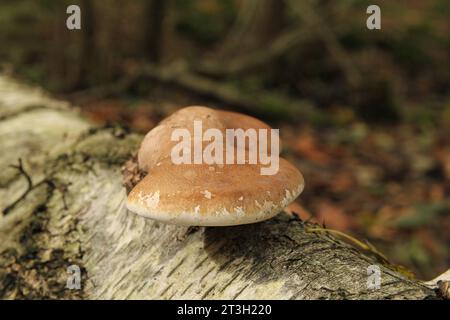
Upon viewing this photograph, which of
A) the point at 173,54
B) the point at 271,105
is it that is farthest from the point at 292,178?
the point at 173,54

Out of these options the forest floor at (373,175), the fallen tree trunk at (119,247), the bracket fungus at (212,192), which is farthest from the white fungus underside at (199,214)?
the forest floor at (373,175)

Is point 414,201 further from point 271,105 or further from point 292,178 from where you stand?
point 292,178

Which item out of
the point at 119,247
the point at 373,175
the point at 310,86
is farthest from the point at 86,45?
the point at 119,247

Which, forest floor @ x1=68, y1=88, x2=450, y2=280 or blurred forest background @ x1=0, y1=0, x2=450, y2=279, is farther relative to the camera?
blurred forest background @ x1=0, y1=0, x2=450, y2=279

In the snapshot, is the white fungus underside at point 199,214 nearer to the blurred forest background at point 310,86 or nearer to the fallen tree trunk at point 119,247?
the fallen tree trunk at point 119,247

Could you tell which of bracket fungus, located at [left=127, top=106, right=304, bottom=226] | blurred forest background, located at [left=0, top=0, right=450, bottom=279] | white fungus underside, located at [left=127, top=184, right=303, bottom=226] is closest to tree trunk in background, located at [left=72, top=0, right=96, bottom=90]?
blurred forest background, located at [left=0, top=0, right=450, bottom=279]

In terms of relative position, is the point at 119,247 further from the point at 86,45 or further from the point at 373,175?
the point at 86,45

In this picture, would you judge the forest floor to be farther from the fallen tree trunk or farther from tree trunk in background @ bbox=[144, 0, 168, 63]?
tree trunk in background @ bbox=[144, 0, 168, 63]
